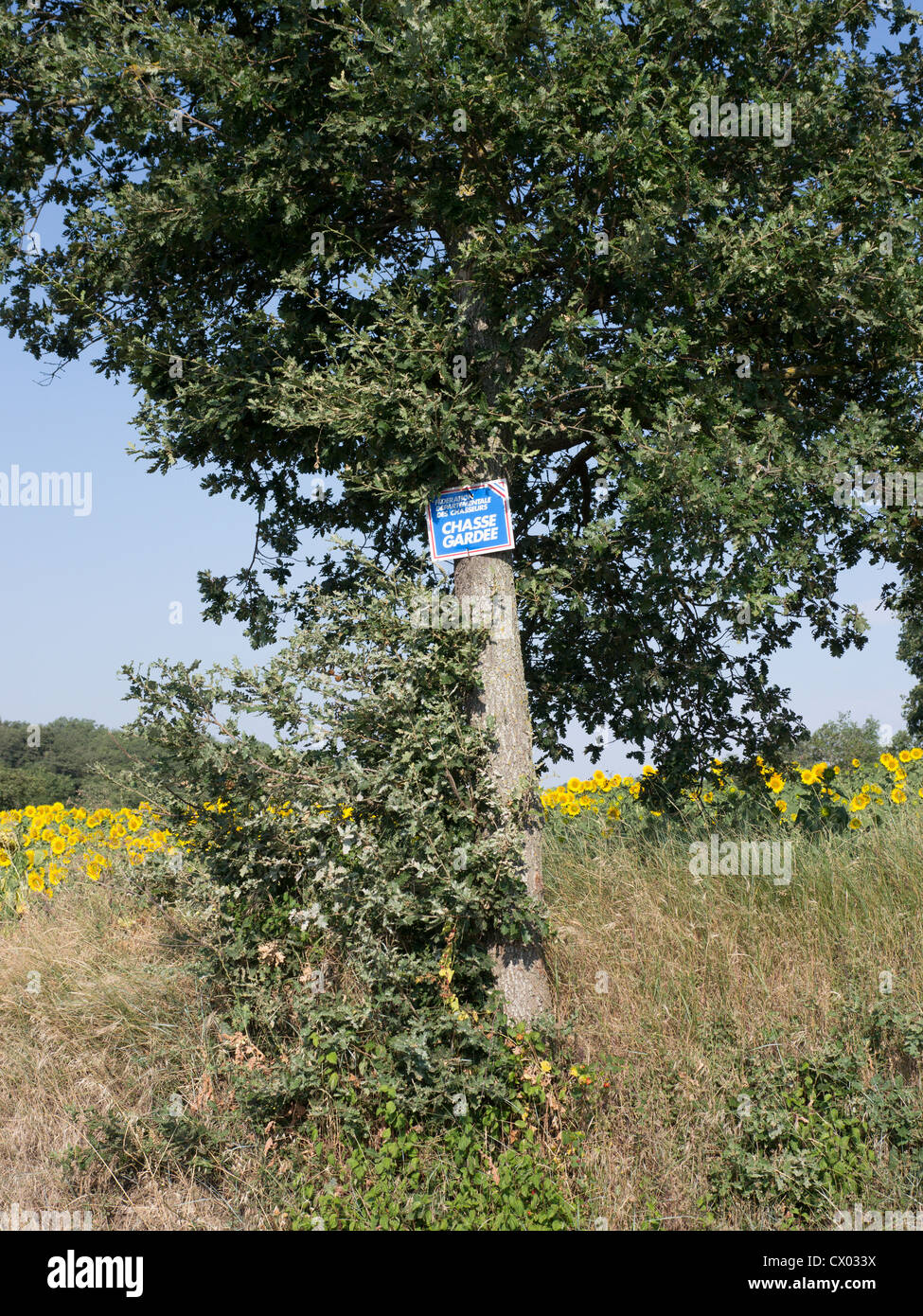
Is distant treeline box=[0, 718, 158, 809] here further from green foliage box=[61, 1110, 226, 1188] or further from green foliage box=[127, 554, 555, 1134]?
green foliage box=[61, 1110, 226, 1188]

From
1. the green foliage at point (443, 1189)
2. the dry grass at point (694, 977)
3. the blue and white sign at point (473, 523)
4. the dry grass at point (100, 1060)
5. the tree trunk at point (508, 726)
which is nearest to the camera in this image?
the green foliage at point (443, 1189)

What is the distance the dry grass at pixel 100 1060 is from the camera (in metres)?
4.18

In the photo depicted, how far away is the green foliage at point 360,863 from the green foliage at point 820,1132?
3.15 ft

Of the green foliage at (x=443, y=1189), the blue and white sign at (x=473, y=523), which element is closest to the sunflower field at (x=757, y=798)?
the blue and white sign at (x=473, y=523)

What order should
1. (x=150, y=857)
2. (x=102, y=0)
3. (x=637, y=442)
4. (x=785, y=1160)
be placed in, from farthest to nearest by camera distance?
(x=102, y=0) < (x=150, y=857) < (x=637, y=442) < (x=785, y=1160)

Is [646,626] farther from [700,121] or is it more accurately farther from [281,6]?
[281,6]

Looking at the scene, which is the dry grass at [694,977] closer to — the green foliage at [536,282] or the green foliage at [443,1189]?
the green foliage at [443,1189]

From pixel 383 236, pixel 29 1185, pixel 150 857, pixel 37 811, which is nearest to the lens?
pixel 29 1185

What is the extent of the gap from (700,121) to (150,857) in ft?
17.4

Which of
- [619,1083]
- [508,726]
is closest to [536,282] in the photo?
[508,726]

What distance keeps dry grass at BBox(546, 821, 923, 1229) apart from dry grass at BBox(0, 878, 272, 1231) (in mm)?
1714

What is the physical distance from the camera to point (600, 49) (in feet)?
16.1

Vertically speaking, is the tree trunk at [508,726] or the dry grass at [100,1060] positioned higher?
the tree trunk at [508,726]

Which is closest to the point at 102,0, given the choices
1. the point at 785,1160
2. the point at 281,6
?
the point at 281,6
